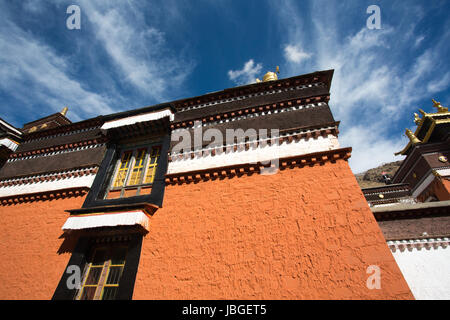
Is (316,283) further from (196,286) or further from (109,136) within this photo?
(109,136)

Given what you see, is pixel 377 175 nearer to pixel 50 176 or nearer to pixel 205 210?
pixel 205 210

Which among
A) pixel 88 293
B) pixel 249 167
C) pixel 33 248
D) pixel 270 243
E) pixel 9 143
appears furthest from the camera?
pixel 9 143

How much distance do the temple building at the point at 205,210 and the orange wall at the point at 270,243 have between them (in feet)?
0.07

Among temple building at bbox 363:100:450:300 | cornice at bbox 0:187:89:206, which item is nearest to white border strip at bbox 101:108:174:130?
cornice at bbox 0:187:89:206

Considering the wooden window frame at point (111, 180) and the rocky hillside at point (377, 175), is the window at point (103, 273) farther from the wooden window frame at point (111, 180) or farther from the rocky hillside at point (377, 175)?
the rocky hillside at point (377, 175)

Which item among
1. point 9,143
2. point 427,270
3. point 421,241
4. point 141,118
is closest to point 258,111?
point 141,118

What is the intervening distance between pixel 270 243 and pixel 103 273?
431cm

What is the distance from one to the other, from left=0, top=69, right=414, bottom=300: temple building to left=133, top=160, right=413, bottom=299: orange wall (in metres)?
0.02

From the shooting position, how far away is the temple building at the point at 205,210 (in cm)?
402

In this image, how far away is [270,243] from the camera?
433 cm

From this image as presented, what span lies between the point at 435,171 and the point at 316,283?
14.7 m

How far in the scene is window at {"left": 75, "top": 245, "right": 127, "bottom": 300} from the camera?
4.95 metres

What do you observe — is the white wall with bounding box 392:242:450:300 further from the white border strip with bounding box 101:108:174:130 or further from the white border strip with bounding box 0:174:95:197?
the white border strip with bounding box 0:174:95:197

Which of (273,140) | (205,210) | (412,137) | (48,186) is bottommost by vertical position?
(205,210)
